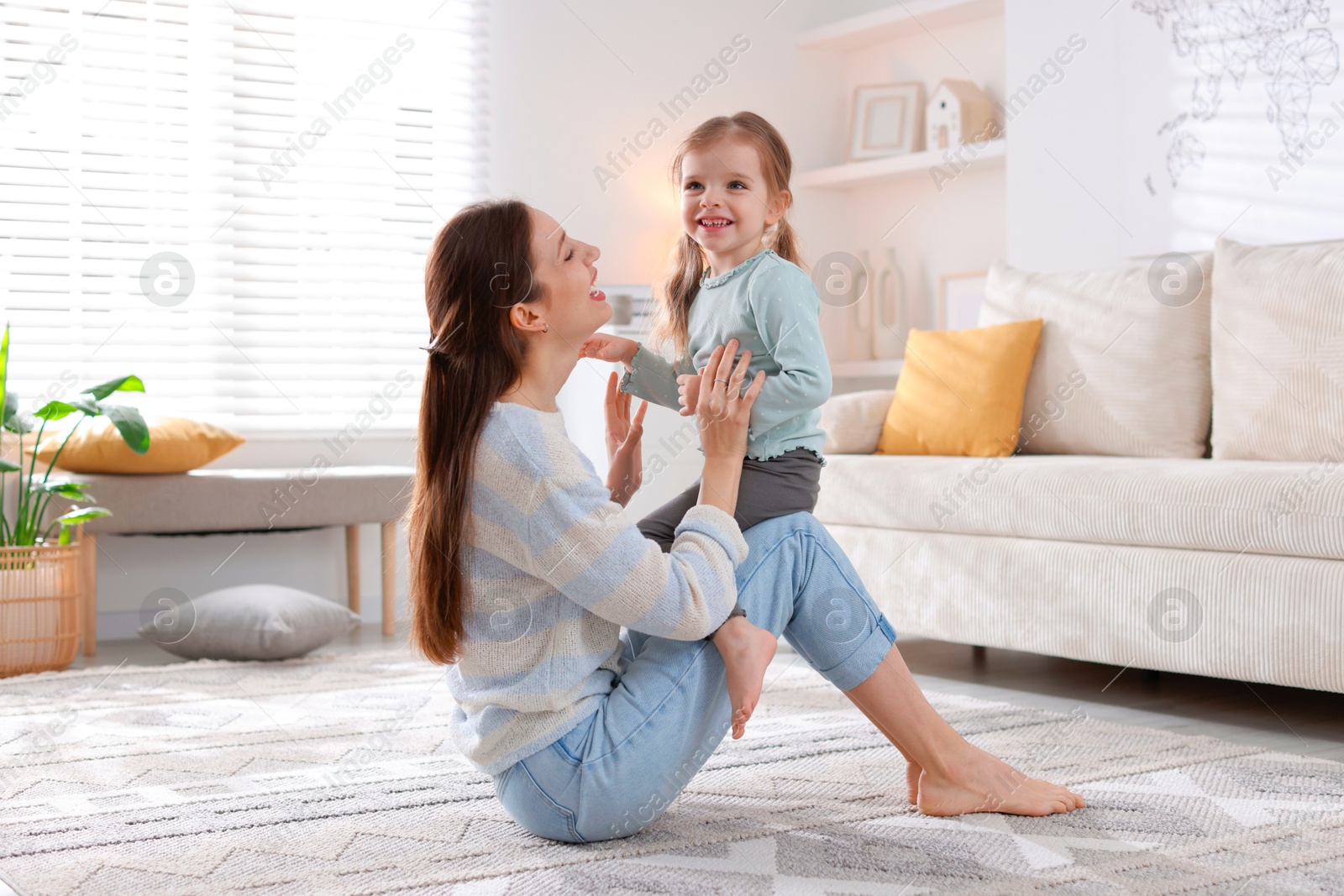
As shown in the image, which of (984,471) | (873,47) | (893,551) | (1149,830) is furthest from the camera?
(873,47)

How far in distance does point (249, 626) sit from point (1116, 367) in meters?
2.15

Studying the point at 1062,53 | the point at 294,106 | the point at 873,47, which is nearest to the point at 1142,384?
the point at 1062,53

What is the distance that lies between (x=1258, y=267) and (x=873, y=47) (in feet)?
7.75

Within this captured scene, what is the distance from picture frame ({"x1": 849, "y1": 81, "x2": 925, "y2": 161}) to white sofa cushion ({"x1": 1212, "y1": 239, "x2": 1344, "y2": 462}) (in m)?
1.83

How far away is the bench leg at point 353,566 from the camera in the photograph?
12.6 ft

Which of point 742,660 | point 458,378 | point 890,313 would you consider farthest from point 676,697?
point 890,313

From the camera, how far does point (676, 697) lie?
1485 mm

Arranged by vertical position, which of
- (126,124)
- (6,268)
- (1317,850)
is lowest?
(1317,850)

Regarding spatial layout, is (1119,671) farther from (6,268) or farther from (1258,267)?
(6,268)

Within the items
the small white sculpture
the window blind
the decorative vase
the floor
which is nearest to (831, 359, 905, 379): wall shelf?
the decorative vase

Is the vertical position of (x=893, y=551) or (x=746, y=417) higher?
(x=746, y=417)

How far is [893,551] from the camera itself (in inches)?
117

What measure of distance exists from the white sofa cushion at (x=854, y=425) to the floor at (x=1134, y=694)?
0.53 meters

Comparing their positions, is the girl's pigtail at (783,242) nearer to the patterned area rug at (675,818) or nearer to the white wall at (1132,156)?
the patterned area rug at (675,818)
